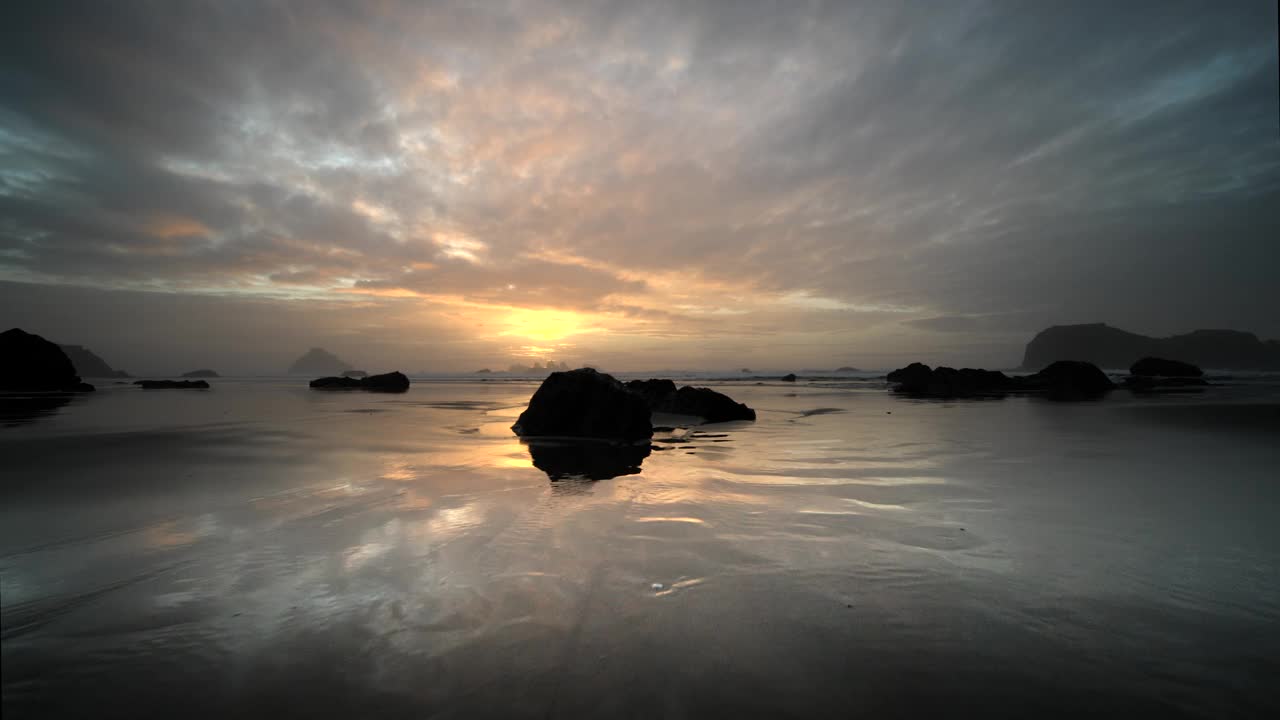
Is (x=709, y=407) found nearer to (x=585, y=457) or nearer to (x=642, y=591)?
(x=585, y=457)

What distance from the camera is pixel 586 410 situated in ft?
46.2

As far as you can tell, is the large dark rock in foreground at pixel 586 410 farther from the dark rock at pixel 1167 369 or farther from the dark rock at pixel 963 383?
the dark rock at pixel 1167 369

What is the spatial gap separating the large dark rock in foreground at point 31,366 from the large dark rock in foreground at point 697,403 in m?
45.6

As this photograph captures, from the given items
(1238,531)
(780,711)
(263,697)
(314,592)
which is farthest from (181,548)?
(1238,531)

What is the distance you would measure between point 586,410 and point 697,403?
6613 millimetres

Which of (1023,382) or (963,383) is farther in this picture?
(1023,382)

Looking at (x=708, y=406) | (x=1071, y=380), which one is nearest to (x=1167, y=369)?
(x=1071, y=380)

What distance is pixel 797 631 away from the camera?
10.7ft

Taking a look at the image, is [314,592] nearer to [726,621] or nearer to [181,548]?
[181,548]

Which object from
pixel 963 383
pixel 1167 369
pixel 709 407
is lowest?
pixel 709 407

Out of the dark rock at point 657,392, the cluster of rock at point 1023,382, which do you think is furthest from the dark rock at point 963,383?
the dark rock at point 657,392

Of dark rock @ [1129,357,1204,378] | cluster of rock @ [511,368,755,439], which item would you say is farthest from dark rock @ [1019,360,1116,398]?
cluster of rock @ [511,368,755,439]

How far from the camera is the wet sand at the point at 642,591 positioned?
2611mm

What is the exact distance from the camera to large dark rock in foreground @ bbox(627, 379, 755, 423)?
18812 mm
